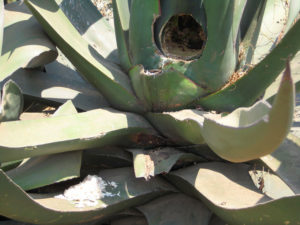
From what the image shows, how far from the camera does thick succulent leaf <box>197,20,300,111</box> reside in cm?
94

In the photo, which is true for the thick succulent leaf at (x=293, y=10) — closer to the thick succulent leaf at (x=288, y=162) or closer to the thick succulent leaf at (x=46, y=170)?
the thick succulent leaf at (x=288, y=162)

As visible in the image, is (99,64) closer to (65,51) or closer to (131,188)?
(65,51)

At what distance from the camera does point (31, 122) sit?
947mm

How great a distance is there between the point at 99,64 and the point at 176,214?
1.28 feet

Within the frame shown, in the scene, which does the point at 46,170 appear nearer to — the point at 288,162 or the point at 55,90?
the point at 55,90

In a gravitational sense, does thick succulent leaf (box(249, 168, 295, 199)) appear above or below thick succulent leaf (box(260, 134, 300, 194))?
below

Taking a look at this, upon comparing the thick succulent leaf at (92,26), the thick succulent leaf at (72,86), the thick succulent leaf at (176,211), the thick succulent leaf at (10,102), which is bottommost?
the thick succulent leaf at (176,211)

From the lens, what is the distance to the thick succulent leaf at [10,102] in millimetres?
931

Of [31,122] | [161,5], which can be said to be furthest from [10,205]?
[161,5]

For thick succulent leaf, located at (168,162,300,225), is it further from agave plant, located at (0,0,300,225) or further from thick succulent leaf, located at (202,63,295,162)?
thick succulent leaf, located at (202,63,295,162)

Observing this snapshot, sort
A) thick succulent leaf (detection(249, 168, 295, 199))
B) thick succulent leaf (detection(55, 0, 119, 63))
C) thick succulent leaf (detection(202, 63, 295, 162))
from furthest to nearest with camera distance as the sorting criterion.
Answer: thick succulent leaf (detection(55, 0, 119, 63)) → thick succulent leaf (detection(249, 168, 295, 199)) → thick succulent leaf (detection(202, 63, 295, 162))

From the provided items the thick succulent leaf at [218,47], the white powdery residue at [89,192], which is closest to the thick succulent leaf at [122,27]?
the thick succulent leaf at [218,47]

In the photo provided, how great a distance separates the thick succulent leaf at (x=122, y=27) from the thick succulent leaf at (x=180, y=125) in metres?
0.18

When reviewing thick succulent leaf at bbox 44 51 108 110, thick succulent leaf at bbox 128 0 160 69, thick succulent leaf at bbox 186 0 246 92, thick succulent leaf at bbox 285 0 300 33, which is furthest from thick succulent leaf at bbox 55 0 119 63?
thick succulent leaf at bbox 285 0 300 33
